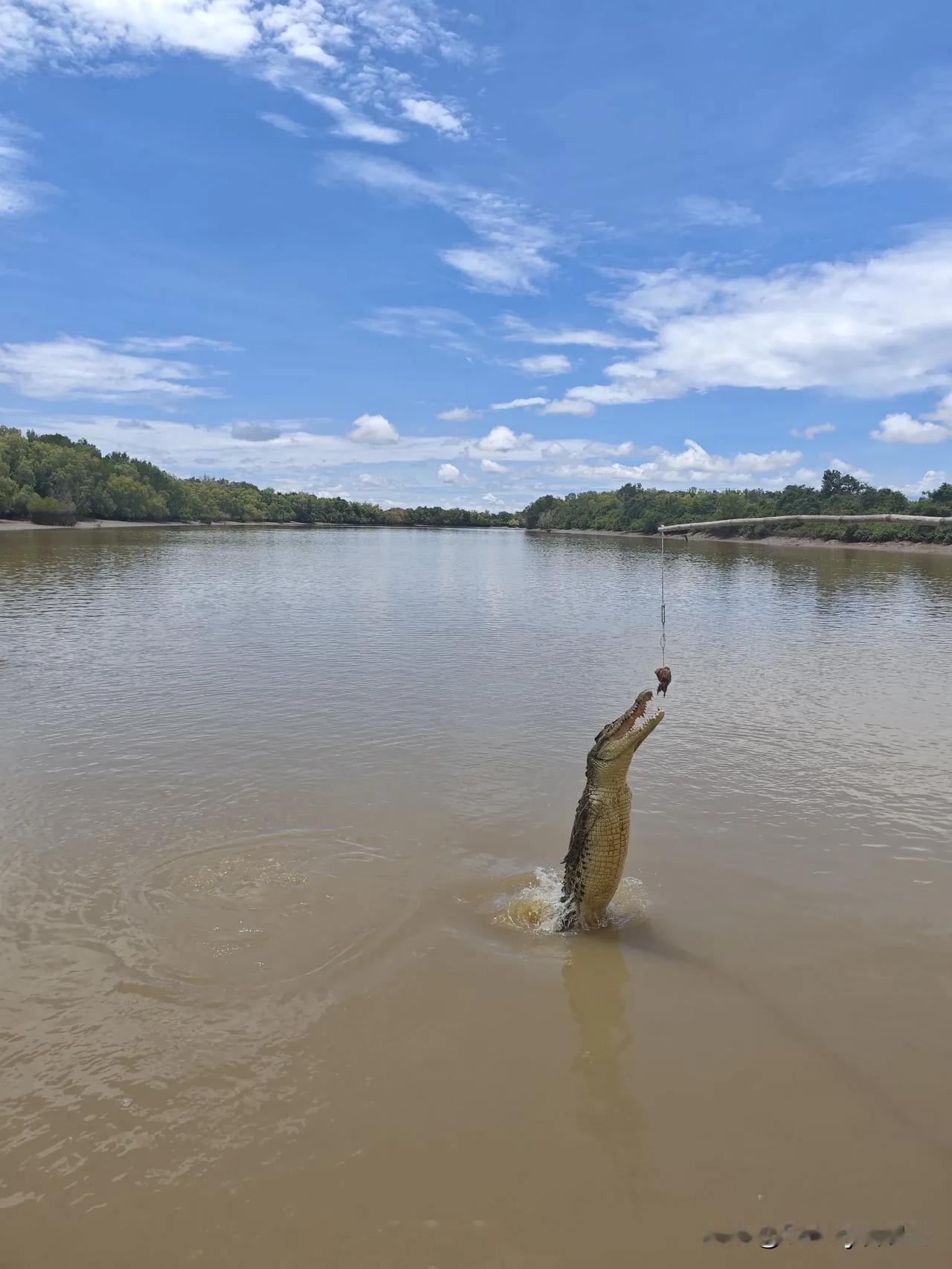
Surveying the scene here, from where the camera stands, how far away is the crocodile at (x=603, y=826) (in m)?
7.25

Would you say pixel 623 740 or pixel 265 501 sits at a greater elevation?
pixel 265 501

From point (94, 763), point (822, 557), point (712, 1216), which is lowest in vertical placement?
point (712, 1216)

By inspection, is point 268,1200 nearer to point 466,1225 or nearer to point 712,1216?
point 466,1225

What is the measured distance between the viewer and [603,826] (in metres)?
7.31

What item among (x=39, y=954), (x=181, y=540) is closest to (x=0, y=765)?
(x=39, y=954)

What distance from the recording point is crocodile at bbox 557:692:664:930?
725 centimetres

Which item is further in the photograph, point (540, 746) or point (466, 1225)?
point (540, 746)

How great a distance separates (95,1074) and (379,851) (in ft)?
13.2

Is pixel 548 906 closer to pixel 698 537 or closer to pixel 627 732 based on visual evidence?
pixel 627 732

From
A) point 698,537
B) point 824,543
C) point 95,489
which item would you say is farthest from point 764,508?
point 95,489

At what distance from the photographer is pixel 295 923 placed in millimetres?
7457

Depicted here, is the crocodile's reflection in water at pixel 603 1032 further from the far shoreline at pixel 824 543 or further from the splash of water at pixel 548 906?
the far shoreline at pixel 824 543

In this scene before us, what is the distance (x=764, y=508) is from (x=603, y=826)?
132 meters

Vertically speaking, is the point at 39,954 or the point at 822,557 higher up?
the point at 822,557
